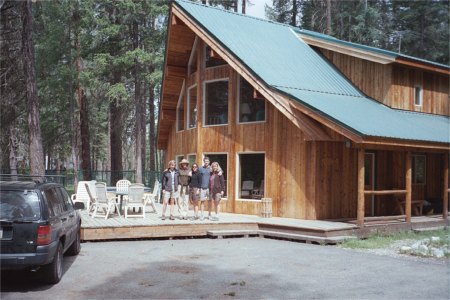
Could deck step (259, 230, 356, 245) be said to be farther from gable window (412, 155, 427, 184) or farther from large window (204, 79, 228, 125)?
gable window (412, 155, 427, 184)

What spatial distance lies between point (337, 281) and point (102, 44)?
74.1 feet

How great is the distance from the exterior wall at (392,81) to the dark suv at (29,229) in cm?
1251

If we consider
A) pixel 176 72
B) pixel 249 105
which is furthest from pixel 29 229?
pixel 176 72

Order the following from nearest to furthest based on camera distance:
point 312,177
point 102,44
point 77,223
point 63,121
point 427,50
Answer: point 77,223 < point 312,177 < point 102,44 < point 63,121 < point 427,50

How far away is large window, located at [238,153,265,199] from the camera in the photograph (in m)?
15.1

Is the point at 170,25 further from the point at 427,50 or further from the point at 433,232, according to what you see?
the point at 427,50

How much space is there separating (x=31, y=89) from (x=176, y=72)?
6.18 meters

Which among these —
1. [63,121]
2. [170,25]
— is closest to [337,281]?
[170,25]

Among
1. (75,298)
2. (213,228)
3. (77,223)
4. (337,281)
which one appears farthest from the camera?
(213,228)

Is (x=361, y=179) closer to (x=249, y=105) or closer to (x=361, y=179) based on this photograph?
(x=361, y=179)

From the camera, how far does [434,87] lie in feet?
59.5

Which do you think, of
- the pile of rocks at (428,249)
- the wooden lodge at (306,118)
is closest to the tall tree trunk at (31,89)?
the wooden lodge at (306,118)

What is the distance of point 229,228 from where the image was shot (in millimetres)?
12906

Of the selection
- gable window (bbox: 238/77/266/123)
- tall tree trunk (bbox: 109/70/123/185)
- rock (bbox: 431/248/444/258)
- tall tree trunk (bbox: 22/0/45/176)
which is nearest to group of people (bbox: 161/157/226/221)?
gable window (bbox: 238/77/266/123)
